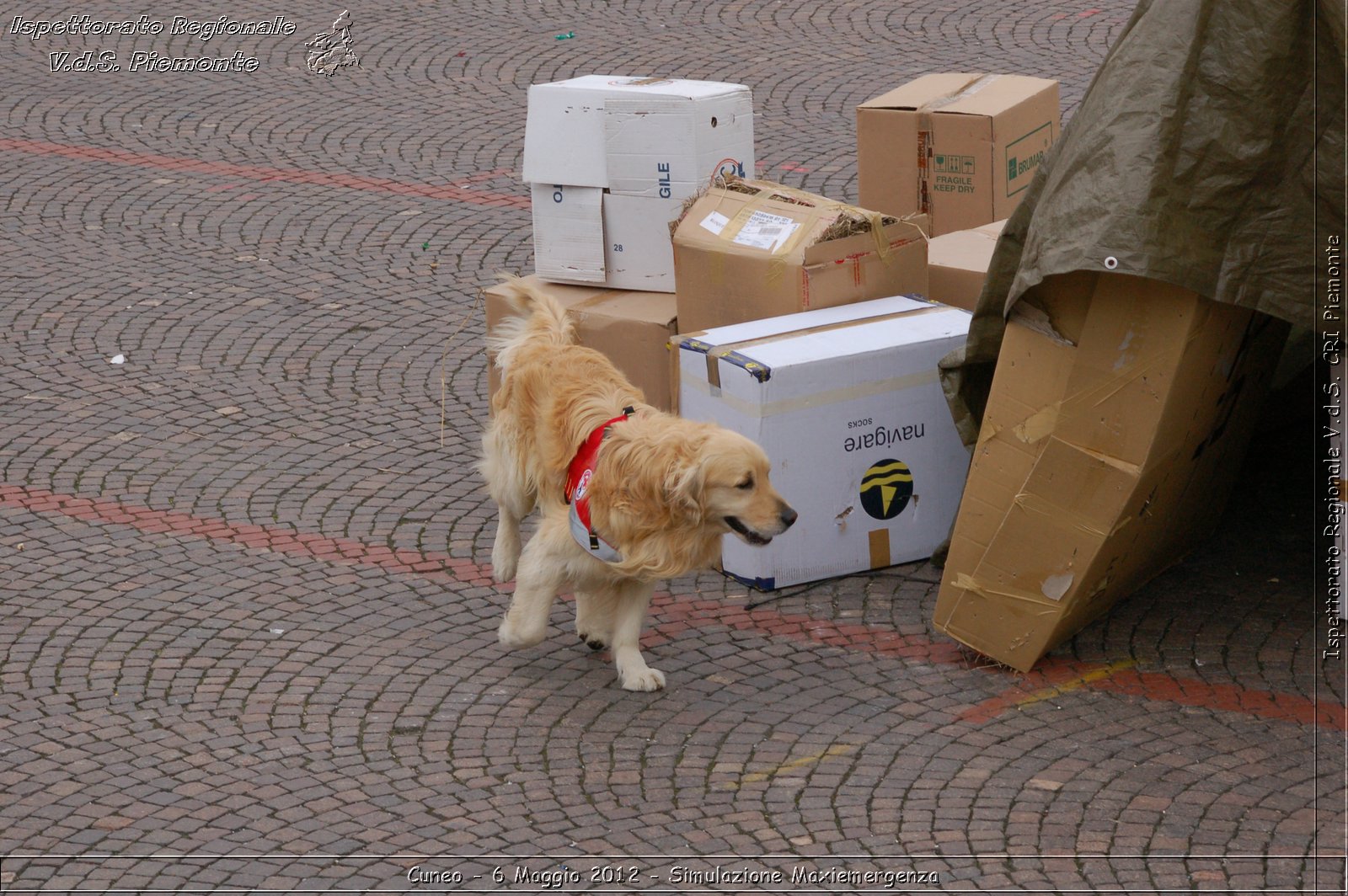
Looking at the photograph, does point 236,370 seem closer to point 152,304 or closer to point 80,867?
point 152,304

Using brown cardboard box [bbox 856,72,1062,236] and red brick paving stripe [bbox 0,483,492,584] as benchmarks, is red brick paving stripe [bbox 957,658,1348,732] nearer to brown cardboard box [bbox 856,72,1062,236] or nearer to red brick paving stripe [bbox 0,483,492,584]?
red brick paving stripe [bbox 0,483,492,584]

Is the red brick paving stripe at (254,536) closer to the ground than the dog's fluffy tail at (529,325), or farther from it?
closer to the ground

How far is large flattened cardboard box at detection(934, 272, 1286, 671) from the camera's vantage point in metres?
5.18

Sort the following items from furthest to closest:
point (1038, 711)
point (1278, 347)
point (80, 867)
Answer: point (1278, 347) → point (1038, 711) → point (80, 867)

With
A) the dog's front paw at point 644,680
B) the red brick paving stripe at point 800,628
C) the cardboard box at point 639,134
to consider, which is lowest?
the red brick paving stripe at point 800,628

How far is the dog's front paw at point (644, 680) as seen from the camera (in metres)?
5.69

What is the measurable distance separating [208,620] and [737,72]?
830 cm

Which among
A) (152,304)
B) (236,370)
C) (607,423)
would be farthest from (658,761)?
(152,304)

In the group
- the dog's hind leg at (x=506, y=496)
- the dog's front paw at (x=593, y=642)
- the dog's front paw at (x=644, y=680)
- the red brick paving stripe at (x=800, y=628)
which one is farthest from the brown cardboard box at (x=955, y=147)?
the dog's front paw at (x=644, y=680)

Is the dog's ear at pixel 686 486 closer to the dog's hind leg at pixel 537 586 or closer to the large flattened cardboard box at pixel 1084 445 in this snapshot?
the dog's hind leg at pixel 537 586

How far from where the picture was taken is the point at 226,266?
9992 millimetres

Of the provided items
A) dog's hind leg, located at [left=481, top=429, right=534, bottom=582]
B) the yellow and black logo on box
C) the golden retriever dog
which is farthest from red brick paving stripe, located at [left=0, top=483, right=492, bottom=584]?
the yellow and black logo on box

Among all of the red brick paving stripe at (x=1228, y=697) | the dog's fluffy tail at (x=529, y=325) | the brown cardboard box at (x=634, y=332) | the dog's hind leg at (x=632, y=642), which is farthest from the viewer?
the brown cardboard box at (x=634, y=332)

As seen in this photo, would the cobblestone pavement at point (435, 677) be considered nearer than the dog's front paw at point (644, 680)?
Yes
